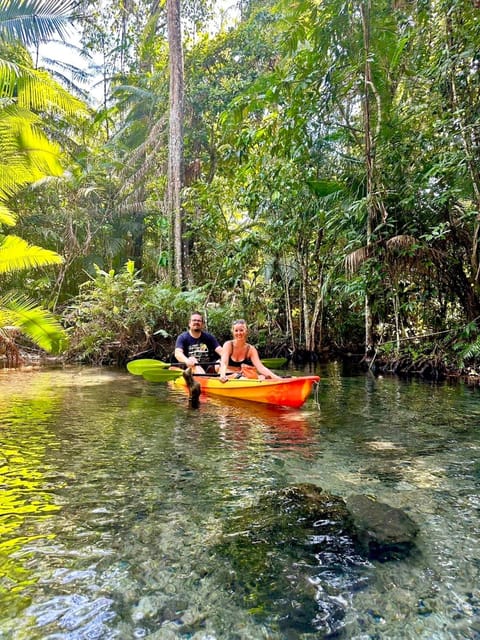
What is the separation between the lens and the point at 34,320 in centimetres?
695

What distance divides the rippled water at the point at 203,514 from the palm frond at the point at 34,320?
70.0 inches

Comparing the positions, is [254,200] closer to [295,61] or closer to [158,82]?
[295,61]

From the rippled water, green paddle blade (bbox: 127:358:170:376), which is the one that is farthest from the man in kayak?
the rippled water

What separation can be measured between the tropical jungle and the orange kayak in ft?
9.00

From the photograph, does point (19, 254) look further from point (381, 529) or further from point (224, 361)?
point (381, 529)

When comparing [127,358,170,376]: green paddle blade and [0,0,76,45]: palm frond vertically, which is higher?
[0,0,76,45]: palm frond

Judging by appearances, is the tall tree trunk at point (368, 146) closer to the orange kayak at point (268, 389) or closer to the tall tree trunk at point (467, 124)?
the tall tree trunk at point (467, 124)

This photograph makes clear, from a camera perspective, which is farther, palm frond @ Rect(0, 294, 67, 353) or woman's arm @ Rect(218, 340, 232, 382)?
palm frond @ Rect(0, 294, 67, 353)

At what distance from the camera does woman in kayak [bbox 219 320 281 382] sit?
21.0ft

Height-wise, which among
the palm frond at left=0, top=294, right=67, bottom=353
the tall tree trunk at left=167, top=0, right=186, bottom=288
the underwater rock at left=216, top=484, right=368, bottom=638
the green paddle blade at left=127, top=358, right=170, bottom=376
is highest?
the tall tree trunk at left=167, top=0, right=186, bottom=288

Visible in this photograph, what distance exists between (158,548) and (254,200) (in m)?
8.97

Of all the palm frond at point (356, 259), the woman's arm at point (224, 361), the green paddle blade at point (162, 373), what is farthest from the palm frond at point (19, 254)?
the palm frond at point (356, 259)

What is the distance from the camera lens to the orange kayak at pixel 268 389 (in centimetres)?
555

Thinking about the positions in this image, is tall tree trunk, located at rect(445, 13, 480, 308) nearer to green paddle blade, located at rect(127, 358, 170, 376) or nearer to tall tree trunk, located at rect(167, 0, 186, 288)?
green paddle blade, located at rect(127, 358, 170, 376)
